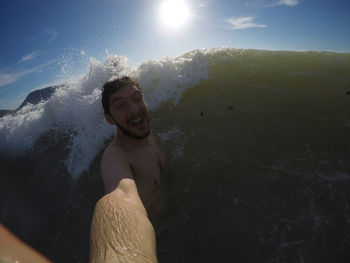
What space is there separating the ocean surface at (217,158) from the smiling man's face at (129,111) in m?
1.61

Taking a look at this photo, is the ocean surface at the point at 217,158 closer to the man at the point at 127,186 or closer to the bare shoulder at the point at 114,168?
the man at the point at 127,186

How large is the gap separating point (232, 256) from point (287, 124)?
332cm

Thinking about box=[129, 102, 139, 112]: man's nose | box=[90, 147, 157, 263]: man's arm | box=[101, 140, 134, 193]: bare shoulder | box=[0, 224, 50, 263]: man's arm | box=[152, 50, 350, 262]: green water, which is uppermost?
box=[0, 224, 50, 263]: man's arm

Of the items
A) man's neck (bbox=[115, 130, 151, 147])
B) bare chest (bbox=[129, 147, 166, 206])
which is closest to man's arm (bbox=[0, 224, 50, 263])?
bare chest (bbox=[129, 147, 166, 206])

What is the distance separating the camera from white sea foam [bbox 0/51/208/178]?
20.2ft

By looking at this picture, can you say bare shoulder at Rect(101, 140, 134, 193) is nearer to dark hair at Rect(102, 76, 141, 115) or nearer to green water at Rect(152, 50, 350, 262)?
dark hair at Rect(102, 76, 141, 115)

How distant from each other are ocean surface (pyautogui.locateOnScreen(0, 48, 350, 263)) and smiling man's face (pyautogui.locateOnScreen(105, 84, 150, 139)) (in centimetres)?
161

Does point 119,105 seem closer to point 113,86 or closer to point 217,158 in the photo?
point 113,86

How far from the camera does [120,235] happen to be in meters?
1.09

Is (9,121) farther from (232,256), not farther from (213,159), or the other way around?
(232,256)

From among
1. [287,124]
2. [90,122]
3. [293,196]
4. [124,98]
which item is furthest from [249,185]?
[90,122]

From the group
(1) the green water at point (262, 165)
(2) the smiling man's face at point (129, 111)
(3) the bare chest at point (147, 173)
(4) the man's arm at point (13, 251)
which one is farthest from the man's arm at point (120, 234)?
(1) the green water at point (262, 165)

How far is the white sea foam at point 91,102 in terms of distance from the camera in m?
6.17

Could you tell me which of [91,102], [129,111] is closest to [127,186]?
[129,111]
